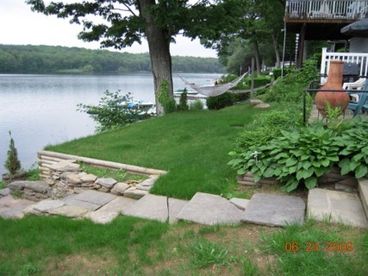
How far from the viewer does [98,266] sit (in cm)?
227

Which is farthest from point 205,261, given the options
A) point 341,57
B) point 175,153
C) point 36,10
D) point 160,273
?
point 36,10

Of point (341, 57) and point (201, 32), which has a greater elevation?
point (201, 32)

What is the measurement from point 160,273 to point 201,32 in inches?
280

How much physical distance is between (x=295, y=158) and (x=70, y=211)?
2124mm

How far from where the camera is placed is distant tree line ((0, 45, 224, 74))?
129ft

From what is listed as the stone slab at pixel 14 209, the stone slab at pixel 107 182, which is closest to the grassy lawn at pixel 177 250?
the stone slab at pixel 14 209

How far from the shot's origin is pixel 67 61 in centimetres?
4425

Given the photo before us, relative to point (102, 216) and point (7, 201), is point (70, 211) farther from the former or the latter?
point (7, 201)

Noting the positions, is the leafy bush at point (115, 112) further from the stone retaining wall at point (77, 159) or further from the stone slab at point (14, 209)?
the stone slab at point (14, 209)

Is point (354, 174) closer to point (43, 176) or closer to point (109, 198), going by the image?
point (109, 198)

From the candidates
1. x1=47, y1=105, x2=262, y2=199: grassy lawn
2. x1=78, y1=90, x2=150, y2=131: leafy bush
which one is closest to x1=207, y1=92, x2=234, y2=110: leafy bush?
x1=78, y1=90, x2=150, y2=131: leafy bush

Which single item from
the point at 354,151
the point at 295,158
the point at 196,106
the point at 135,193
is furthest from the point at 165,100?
the point at 354,151
